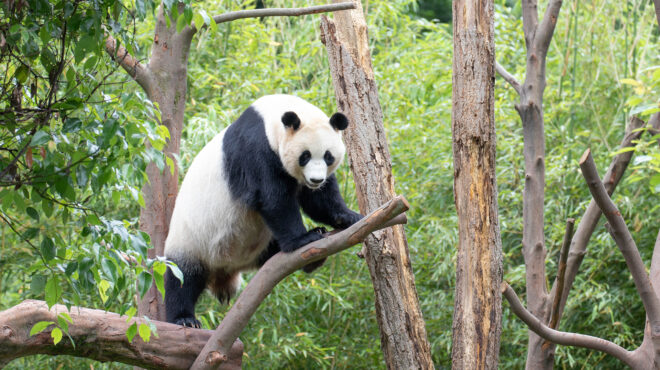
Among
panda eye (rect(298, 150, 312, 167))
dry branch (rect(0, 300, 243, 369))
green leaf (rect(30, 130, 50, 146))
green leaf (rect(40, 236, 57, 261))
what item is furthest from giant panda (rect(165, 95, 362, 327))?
green leaf (rect(30, 130, 50, 146))

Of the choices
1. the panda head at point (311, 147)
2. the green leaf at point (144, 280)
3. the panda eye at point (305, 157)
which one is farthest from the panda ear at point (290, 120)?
the green leaf at point (144, 280)

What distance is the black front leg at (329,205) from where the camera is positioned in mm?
3260

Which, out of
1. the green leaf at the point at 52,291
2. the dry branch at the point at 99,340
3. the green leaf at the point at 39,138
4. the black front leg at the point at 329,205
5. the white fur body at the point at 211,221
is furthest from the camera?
the white fur body at the point at 211,221

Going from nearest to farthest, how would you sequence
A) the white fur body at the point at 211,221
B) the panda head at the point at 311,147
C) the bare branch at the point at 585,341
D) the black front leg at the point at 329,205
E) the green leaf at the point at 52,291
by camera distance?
the green leaf at the point at 52,291 < the panda head at the point at 311,147 < the bare branch at the point at 585,341 < the black front leg at the point at 329,205 < the white fur body at the point at 211,221

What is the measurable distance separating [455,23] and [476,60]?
0.68ft

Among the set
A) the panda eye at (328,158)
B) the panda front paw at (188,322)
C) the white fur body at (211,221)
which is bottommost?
the panda front paw at (188,322)

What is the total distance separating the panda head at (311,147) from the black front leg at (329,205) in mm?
185

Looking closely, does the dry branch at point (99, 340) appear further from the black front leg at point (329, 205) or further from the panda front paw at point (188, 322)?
the black front leg at point (329, 205)

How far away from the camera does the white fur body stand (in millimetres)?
3391

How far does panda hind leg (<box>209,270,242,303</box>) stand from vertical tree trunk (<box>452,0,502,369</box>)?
1.29 m

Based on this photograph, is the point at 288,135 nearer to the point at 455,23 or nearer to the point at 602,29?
the point at 455,23

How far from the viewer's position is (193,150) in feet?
15.2

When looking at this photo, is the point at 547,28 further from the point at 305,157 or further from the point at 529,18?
the point at 305,157

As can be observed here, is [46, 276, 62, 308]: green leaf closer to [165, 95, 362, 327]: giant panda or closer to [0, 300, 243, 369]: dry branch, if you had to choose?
[0, 300, 243, 369]: dry branch
